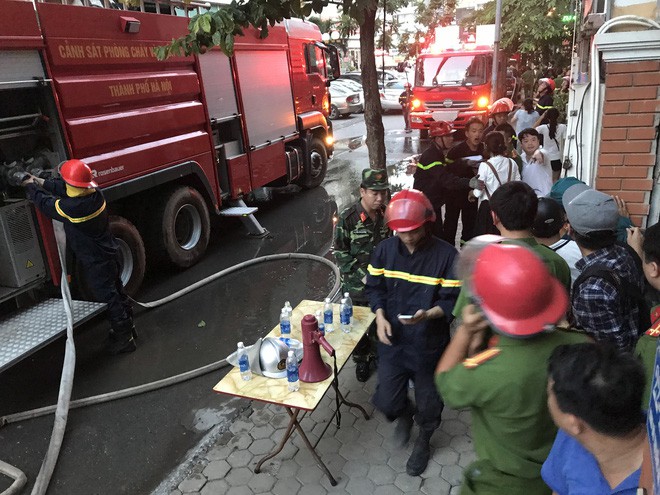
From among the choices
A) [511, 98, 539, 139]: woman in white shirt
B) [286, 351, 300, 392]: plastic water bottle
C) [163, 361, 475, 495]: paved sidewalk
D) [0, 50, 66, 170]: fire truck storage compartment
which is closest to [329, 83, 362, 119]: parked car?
[511, 98, 539, 139]: woman in white shirt

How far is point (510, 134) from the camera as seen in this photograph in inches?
236

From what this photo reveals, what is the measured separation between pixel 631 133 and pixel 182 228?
5430 millimetres

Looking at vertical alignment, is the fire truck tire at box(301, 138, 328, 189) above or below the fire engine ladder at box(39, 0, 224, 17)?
below

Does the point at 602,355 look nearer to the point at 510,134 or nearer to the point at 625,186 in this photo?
the point at 625,186

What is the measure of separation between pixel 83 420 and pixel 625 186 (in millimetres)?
4285

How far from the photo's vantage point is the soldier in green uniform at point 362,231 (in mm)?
3670

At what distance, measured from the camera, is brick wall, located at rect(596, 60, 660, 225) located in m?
3.14

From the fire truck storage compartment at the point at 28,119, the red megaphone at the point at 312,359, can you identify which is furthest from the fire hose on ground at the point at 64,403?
the red megaphone at the point at 312,359

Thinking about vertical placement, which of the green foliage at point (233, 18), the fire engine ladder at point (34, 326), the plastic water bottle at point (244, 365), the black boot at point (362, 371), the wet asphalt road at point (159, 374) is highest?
the green foliage at point (233, 18)

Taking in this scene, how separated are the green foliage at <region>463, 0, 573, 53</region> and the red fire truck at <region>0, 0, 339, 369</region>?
32.7 feet

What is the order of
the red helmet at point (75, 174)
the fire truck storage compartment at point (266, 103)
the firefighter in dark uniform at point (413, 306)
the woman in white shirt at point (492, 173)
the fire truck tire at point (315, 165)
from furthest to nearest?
the fire truck tire at point (315, 165), the fire truck storage compartment at point (266, 103), the woman in white shirt at point (492, 173), the red helmet at point (75, 174), the firefighter in dark uniform at point (413, 306)

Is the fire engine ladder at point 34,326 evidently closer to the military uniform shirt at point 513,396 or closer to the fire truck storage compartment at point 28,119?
the fire truck storage compartment at point 28,119

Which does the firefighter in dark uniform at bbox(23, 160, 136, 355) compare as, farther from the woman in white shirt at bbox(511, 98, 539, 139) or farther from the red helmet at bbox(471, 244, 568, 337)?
the woman in white shirt at bbox(511, 98, 539, 139)

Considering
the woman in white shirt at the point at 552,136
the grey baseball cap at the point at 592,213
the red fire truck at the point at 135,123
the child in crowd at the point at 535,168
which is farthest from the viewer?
the woman in white shirt at the point at 552,136
